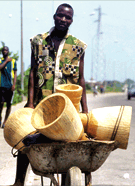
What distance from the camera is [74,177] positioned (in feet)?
9.51

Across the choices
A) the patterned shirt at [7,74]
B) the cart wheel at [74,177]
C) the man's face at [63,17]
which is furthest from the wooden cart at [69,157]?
the patterned shirt at [7,74]

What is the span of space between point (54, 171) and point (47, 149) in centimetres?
22

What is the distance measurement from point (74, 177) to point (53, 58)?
151 centimetres

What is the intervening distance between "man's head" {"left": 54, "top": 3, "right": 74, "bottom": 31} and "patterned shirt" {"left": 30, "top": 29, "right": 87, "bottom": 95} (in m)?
0.17

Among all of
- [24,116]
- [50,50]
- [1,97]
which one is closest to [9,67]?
[1,97]

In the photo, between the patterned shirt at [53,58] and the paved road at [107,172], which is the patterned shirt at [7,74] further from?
the patterned shirt at [53,58]

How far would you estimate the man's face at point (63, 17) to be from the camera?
387 centimetres

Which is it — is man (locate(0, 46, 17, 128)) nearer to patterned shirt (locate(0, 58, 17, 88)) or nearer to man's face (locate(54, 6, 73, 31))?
patterned shirt (locate(0, 58, 17, 88))

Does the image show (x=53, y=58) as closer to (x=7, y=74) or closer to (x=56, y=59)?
(x=56, y=59)

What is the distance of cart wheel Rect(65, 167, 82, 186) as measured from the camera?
2893 millimetres

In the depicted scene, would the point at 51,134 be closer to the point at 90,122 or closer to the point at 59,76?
the point at 90,122

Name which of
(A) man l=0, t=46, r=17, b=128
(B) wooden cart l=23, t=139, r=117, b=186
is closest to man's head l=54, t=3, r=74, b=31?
(B) wooden cart l=23, t=139, r=117, b=186

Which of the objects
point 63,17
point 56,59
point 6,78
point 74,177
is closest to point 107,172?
point 56,59

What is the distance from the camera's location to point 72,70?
13.2 ft
